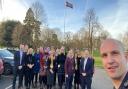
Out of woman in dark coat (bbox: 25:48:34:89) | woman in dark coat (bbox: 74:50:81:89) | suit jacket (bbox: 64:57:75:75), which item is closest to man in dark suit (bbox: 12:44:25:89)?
woman in dark coat (bbox: 25:48:34:89)

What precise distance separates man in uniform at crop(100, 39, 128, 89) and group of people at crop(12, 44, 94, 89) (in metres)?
12.6

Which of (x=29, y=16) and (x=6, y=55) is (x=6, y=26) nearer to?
(x=29, y=16)

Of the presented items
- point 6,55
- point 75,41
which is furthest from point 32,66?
point 75,41

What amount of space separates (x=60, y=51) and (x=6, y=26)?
6672cm

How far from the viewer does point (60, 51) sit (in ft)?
52.2

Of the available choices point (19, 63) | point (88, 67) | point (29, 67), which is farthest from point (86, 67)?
point (19, 63)

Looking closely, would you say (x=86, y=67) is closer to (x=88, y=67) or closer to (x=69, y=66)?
(x=88, y=67)

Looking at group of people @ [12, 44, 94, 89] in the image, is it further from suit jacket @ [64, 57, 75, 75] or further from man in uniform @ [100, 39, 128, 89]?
man in uniform @ [100, 39, 128, 89]

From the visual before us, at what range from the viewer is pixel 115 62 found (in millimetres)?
1806

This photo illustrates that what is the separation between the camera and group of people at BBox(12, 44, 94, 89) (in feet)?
48.6

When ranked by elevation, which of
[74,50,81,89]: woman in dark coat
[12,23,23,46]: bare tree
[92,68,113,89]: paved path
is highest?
[12,23,23,46]: bare tree

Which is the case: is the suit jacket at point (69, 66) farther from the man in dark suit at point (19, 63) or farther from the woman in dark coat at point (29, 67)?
the man in dark suit at point (19, 63)

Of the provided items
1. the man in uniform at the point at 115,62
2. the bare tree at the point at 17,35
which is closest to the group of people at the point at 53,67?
the man in uniform at the point at 115,62

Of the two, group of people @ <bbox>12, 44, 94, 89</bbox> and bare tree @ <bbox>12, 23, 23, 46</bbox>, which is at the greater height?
bare tree @ <bbox>12, 23, 23, 46</bbox>
